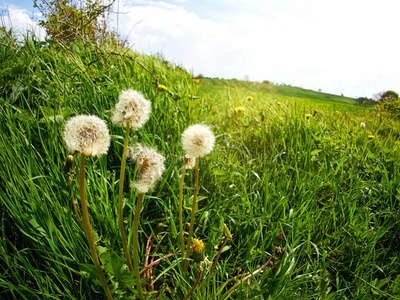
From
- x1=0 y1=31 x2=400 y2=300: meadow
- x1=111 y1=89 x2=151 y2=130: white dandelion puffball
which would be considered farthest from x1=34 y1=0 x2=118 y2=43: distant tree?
x1=111 y1=89 x2=151 y2=130: white dandelion puffball

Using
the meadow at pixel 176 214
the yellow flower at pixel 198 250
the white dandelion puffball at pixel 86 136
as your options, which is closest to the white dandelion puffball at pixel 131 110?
the white dandelion puffball at pixel 86 136

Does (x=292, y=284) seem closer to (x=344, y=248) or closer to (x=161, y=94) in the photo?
(x=344, y=248)

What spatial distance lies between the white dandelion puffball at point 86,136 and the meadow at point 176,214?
1.26 ft

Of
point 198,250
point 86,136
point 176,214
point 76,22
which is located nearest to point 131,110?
point 86,136

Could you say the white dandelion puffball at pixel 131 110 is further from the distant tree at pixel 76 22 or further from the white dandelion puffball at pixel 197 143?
the distant tree at pixel 76 22

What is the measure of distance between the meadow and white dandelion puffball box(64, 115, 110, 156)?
38 cm

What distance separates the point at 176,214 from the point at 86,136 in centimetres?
98

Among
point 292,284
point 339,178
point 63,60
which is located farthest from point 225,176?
point 63,60

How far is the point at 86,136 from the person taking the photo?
0.86m

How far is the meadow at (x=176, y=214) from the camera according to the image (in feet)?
3.96

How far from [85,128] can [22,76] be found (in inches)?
74.8

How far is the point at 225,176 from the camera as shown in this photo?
2006 mm

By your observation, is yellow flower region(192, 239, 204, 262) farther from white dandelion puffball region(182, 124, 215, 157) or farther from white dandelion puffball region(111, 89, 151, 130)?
white dandelion puffball region(111, 89, 151, 130)

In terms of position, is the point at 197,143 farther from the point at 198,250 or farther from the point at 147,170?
the point at 198,250
